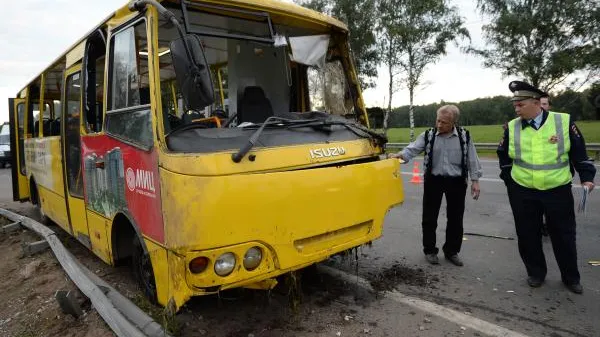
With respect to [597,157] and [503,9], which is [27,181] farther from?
[503,9]

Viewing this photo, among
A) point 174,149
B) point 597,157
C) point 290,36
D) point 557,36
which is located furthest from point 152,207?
point 557,36

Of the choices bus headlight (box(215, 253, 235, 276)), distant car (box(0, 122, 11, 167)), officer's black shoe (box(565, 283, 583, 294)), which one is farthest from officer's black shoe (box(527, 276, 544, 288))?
distant car (box(0, 122, 11, 167))

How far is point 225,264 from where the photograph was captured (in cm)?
285

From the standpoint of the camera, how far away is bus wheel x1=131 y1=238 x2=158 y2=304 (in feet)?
12.0

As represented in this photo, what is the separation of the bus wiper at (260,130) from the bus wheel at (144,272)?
130cm

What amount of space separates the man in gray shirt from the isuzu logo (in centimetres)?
138

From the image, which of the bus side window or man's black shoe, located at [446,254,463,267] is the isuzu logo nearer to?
the bus side window

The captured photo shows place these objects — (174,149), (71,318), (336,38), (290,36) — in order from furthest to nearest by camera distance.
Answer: (336,38)
(290,36)
(71,318)
(174,149)


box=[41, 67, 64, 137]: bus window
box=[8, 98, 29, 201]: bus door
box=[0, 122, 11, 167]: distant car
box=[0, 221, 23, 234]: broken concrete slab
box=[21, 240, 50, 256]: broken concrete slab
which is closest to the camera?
box=[21, 240, 50, 256]: broken concrete slab

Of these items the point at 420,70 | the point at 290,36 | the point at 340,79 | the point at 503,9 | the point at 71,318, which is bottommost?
the point at 71,318

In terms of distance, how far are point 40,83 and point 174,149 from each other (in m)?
4.94

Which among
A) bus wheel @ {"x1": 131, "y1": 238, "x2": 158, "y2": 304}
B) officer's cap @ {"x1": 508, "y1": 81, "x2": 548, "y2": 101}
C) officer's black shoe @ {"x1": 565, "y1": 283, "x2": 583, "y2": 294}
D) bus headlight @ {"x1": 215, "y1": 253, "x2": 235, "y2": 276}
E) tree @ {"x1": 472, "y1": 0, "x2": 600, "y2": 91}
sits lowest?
officer's black shoe @ {"x1": 565, "y1": 283, "x2": 583, "y2": 294}

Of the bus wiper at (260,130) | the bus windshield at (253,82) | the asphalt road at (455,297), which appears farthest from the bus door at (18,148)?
the bus wiper at (260,130)

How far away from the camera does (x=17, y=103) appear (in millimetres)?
8023
